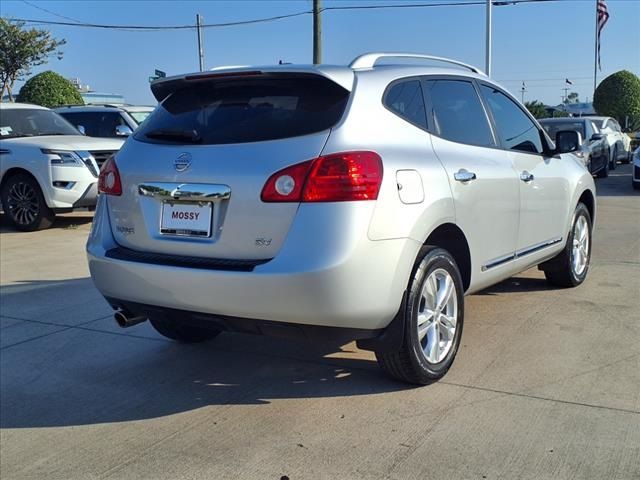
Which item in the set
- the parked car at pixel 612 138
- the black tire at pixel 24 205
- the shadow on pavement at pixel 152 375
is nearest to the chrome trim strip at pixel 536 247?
the shadow on pavement at pixel 152 375

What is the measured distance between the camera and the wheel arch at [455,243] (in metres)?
4.00

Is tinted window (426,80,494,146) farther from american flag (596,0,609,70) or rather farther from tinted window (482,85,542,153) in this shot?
american flag (596,0,609,70)

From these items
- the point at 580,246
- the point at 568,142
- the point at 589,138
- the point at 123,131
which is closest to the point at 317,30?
the point at 589,138

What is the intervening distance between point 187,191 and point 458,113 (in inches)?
75.1

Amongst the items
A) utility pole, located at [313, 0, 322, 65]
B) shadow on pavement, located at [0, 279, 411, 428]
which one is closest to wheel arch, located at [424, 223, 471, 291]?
shadow on pavement, located at [0, 279, 411, 428]

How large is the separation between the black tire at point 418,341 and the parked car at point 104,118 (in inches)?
406

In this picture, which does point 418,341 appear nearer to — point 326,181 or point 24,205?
point 326,181

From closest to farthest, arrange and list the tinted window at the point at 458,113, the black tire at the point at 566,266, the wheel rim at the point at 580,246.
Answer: the tinted window at the point at 458,113 < the black tire at the point at 566,266 < the wheel rim at the point at 580,246

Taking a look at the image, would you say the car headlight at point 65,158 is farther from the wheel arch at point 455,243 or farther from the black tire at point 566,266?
the wheel arch at point 455,243

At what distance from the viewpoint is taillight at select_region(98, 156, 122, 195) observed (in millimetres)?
3939

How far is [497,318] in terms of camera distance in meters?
5.29

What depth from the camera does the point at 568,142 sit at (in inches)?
224

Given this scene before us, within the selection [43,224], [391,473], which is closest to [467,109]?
[391,473]

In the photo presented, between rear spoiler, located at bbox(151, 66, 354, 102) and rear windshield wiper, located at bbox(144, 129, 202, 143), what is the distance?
0.31 metres
